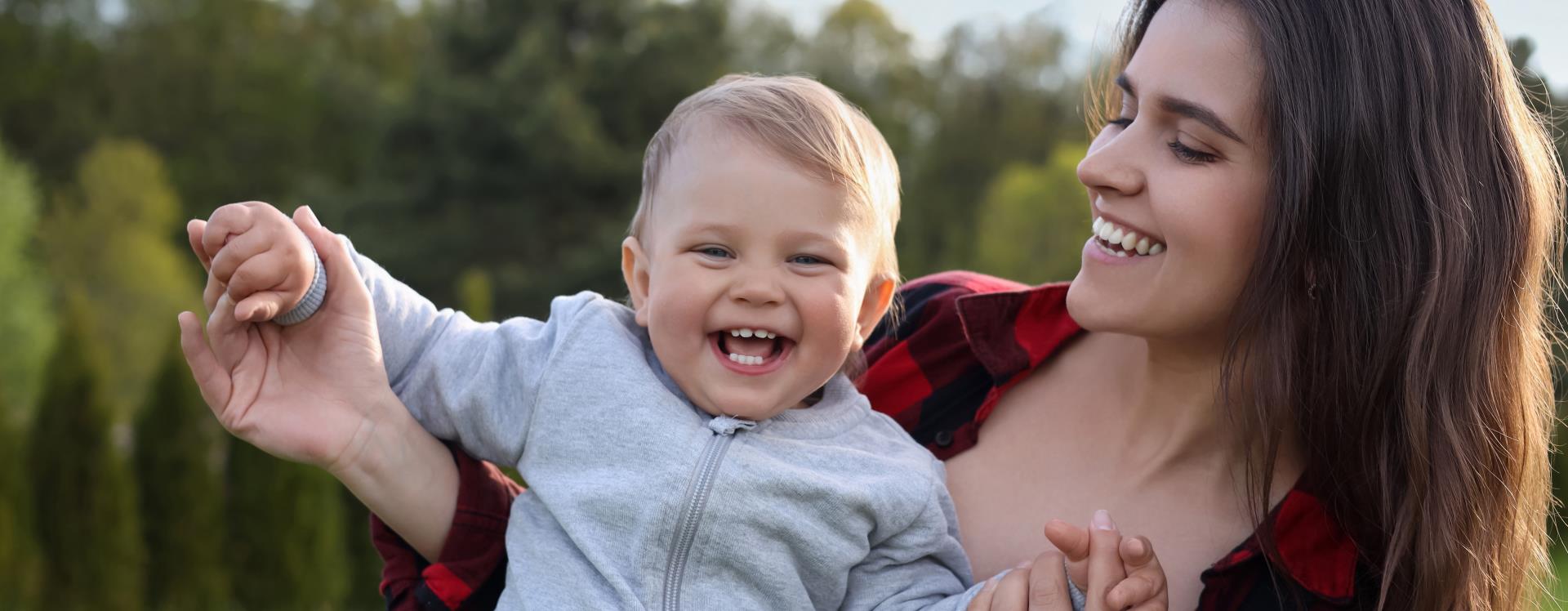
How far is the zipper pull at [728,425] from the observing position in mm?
1995

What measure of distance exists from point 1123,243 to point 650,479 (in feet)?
2.79

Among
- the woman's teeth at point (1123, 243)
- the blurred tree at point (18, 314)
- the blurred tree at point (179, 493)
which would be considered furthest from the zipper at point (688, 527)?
the blurred tree at point (18, 314)

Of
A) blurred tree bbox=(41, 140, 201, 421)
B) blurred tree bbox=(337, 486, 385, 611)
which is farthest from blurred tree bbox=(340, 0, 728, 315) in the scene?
blurred tree bbox=(337, 486, 385, 611)

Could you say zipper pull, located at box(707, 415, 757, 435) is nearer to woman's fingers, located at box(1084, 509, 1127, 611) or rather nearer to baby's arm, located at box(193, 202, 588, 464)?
baby's arm, located at box(193, 202, 588, 464)

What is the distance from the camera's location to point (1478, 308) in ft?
6.81

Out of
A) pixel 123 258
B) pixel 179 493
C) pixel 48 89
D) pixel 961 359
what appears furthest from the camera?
pixel 48 89

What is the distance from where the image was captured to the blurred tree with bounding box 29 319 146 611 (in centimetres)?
831

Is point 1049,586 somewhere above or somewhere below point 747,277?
below

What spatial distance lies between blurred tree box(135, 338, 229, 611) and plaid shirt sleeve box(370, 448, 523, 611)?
7.00 metres

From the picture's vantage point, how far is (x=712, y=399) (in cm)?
200

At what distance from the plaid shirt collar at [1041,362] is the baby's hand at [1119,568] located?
1.03 ft

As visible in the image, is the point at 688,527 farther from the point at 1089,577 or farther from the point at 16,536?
the point at 16,536

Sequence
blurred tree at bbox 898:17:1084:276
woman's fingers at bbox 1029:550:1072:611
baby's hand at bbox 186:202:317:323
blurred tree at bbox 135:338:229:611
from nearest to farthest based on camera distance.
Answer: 1. baby's hand at bbox 186:202:317:323
2. woman's fingers at bbox 1029:550:1072:611
3. blurred tree at bbox 135:338:229:611
4. blurred tree at bbox 898:17:1084:276

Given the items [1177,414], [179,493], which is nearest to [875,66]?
[179,493]
